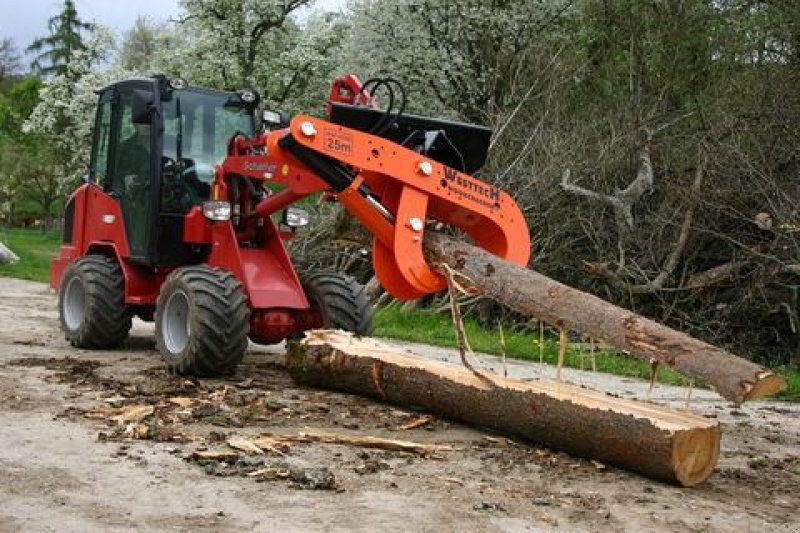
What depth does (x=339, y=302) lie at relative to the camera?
8961 mm

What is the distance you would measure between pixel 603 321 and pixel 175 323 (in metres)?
4.19

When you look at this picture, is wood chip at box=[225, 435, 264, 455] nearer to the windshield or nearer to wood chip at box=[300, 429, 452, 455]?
wood chip at box=[300, 429, 452, 455]

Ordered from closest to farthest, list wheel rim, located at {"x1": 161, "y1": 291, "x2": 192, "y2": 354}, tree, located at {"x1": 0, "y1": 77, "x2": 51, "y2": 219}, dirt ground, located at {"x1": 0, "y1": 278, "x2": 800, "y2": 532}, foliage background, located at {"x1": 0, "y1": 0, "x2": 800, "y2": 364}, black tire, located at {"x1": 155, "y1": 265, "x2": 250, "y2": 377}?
1. dirt ground, located at {"x1": 0, "y1": 278, "x2": 800, "y2": 532}
2. black tire, located at {"x1": 155, "y1": 265, "x2": 250, "y2": 377}
3. wheel rim, located at {"x1": 161, "y1": 291, "x2": 192, "y2": 354}
4. foliage background, located at {"x1": 0, "y1": 0, "x2": 800, "y2": 364}
5. tree, located at {"x1": 0, "y1": 77, "x2": 51, "y2": 219}

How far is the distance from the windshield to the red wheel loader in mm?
14

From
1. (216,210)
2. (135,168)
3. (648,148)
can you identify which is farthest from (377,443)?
(648,148)

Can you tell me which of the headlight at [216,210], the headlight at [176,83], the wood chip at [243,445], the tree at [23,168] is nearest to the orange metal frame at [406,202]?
the headlight at [216,210]

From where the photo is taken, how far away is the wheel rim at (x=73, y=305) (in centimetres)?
1038

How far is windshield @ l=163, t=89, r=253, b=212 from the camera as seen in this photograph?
31.7 ft

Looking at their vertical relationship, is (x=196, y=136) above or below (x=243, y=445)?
above

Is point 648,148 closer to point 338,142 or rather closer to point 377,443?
point 338,142

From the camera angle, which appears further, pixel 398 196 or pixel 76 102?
pixel 76 102

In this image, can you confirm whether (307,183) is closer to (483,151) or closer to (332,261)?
(483,151)

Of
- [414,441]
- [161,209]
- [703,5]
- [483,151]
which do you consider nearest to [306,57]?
[703,5]

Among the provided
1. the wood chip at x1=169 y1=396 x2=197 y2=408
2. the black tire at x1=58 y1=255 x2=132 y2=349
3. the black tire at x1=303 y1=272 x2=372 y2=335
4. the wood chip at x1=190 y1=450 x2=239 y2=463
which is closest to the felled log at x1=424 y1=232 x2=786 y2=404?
the black tire at x1=303 y1=272 x2=372 y2=335
